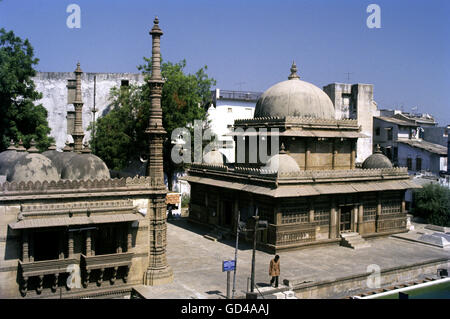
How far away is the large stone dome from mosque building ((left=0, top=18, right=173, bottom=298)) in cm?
1243

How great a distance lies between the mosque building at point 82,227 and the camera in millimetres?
16281

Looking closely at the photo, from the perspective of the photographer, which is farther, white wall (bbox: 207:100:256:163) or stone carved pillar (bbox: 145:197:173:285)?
white wall (bbox: 207:100:256:163)

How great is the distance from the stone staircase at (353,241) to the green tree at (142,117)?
18.3 metres

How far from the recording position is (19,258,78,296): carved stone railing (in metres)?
16.0

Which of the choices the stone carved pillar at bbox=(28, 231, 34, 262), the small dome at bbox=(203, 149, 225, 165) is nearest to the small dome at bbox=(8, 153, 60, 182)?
the stone carved pillar at bbox=(28, 231, 34, 262)

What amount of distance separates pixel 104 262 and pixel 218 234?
11.8 meters

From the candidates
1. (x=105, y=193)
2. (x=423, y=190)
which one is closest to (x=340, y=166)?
(x=423, y=190)

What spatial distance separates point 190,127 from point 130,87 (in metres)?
7.19

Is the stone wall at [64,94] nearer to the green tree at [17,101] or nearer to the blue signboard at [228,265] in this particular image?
the green tree at [17,101]

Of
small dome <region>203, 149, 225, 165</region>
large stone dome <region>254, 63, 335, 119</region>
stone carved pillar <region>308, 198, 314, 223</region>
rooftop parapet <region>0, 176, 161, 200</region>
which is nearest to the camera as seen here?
rooftop parapet <region>0, 176, 161, 200</region>

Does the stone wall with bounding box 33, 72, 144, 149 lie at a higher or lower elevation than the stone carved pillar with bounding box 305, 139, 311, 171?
higher

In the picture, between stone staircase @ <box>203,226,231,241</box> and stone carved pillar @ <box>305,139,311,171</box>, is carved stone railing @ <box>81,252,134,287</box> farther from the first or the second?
stone carved pillar @ <box>305,139,311,171</box>

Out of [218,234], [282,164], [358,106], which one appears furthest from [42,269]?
[358,106]

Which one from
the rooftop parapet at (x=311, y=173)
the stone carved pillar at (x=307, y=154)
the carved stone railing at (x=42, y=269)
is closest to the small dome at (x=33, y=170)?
the carved stone railing at (x=42, y=269)
